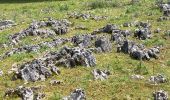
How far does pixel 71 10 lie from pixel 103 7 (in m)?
4.03

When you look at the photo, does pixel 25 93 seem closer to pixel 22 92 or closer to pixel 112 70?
pixel 22 92

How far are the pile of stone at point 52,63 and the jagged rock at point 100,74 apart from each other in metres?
1.65

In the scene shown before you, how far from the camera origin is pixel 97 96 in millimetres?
25688

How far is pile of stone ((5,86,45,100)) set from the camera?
25.1 meters

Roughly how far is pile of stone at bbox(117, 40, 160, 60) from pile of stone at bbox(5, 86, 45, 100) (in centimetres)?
878

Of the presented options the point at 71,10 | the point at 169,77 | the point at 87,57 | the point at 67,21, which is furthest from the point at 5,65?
the point at 71,10

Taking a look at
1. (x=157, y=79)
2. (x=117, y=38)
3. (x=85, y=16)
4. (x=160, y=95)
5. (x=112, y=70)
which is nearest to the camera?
(x=160, y=95)

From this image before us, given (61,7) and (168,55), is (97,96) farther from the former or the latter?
(61,7)

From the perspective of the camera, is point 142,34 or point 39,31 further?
point 39,31

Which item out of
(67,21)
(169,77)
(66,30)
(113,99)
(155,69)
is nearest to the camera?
(113,99)

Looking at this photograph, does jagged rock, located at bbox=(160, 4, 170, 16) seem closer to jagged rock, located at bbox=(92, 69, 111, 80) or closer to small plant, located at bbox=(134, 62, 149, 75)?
small plant, located at bbox=(134, 62, 149, 75)

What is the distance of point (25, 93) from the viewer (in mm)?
25281

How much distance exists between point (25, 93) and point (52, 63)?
17.6 ft

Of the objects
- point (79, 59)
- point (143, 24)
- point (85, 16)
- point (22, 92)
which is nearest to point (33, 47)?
point (79, 59)
